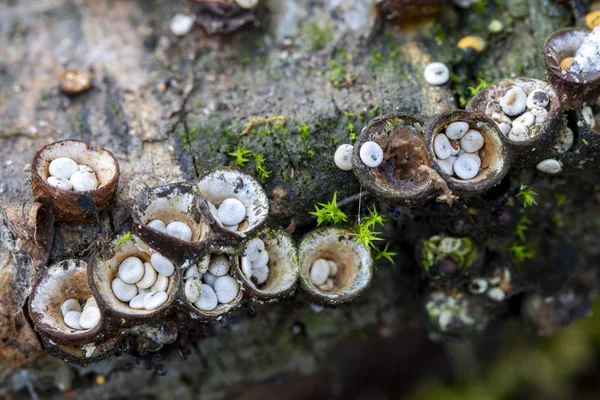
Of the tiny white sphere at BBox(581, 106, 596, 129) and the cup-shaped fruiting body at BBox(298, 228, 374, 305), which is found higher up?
the tiny white sphere at BBox(581, 106, 596, 129)

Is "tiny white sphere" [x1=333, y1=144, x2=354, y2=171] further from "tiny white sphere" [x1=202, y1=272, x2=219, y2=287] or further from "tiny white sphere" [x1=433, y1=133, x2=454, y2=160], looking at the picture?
"tiny white sphere" [x1=202, y1=272, x2=219, y2=287]

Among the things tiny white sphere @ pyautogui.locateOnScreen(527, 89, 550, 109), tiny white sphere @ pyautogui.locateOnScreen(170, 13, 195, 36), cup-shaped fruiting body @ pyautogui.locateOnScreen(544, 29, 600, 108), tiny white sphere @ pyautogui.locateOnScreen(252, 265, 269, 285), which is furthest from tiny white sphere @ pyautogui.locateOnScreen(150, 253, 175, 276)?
cup-shaped fruiting body @ pyautogui.locateOnScreen(544, 29, 600, 108)

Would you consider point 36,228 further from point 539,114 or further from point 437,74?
point 539,114

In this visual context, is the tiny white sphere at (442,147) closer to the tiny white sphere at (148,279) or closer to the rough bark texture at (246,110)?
the rough bark texture at (246,110)

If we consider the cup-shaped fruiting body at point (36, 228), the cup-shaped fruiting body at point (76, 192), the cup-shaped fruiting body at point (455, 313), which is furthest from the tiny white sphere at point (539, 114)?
the cup-shaped fruiting body at point (36, 228)

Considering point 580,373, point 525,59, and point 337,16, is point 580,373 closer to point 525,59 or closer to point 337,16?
point 525,59

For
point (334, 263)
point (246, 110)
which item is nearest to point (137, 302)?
point (334, 263)

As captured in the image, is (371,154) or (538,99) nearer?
(371,154)
